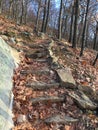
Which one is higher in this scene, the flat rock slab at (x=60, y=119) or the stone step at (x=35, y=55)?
the stone step at (x=35, y=55)

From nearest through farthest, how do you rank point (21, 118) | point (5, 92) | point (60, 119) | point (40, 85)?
1. point (21, 118)
2. point (5, 92)
3. point (60, 119)
4. point (40, 85)

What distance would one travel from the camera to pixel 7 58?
8.27 m

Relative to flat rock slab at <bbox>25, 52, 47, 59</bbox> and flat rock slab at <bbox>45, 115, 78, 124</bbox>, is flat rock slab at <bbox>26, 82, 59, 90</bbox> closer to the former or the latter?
flat rock slab at <bbox>45, 115, 78, 124</bbox>

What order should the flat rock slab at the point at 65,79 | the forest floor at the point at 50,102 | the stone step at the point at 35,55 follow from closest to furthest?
the forest floor at the point at 50,102 < the flat rock slab at the point at 65,79 < the stone step at the point at 35,55

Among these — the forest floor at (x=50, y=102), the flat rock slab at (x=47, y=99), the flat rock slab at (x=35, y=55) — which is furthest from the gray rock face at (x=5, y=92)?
the flat rock slab at (x=35, y=55)

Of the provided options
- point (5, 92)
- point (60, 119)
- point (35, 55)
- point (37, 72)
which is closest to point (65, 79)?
point (37, 72)

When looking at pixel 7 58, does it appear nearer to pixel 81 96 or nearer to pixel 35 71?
pixel 35 71

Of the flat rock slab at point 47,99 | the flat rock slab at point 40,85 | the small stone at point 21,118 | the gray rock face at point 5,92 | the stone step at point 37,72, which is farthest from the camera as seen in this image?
the stone step at point 37,72

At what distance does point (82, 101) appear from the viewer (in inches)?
277

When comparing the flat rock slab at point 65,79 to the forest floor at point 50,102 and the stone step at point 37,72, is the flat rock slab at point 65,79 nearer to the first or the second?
the forest floor at point 50,102

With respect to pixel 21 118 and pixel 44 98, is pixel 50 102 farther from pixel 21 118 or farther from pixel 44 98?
pixel 21 118

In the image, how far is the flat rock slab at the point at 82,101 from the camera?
6914 mm

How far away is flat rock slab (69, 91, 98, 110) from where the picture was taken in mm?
6914

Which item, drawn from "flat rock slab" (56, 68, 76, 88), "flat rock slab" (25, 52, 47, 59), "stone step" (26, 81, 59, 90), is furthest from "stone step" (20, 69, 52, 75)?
"flat rock slab" (25, 52, 47, 59)
